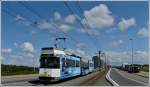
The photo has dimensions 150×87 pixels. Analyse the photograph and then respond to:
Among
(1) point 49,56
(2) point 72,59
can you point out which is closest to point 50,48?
(1) point 49,56

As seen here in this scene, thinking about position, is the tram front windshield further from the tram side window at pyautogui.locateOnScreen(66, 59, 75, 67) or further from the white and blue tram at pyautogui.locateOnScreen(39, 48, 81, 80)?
the tram side window at pyautogui.locateOnScreen(66, 59, 75, 67)

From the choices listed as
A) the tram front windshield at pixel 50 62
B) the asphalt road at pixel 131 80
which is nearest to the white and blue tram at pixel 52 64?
the tram front windshield at pixel 50 62

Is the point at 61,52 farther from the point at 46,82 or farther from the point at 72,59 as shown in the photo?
the point at 72,59

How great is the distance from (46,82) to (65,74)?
3.28 metres

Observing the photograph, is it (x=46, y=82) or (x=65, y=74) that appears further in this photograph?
(x=65, y=74)

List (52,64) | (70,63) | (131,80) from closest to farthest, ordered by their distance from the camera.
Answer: (52,64), (70,63), (131,80)

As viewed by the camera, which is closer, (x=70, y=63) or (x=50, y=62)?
(x=50, y=62)

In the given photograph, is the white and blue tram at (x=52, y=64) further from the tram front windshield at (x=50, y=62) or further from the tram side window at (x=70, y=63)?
the tram side window at (x=70, y=63)

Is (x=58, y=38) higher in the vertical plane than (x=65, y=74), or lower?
higher

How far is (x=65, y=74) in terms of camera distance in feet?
113

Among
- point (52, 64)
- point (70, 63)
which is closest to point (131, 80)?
point (70, 63)

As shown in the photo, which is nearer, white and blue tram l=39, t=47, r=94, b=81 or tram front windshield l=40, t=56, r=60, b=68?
white and blue tram l=39, t=47, r=94, b=81

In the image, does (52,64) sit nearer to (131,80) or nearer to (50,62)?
(50,62)

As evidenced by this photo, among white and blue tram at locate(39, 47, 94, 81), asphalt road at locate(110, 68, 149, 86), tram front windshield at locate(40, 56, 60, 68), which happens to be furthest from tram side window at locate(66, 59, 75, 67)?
asphalt road at locate(110, 68, 149, 86)
